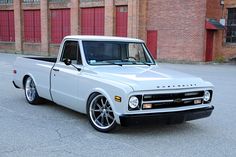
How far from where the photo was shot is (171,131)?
19.6 feet

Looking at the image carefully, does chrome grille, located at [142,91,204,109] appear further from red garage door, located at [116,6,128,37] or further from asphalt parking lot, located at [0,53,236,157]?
red garage door, located at [116,6,128,37]

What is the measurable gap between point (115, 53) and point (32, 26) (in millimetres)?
28564

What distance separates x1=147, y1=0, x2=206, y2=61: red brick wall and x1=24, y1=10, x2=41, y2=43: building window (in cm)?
1293

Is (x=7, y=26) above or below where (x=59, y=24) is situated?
below

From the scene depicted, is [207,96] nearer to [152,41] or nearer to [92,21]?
[152,41]

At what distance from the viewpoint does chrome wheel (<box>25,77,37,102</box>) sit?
8.15m

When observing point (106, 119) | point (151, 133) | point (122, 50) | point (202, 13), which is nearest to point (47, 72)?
point (122, 50)

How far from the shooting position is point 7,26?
36.2 meters

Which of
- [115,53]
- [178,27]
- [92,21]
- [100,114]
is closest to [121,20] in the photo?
[92,21]

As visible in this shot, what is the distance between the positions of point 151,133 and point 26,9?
30.9 m

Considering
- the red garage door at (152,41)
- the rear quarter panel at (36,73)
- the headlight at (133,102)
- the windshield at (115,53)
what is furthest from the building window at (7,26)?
the headlight at (133,102)

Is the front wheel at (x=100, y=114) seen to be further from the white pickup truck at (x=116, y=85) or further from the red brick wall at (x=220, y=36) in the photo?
the red brick wall at (x=220, y=36)

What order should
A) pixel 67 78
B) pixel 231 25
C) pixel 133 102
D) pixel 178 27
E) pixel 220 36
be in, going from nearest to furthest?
1. pixel 133 102
2. pixel 67 78
3. pixel 178 27
4. pixel 231 25
5. pixel 220 36

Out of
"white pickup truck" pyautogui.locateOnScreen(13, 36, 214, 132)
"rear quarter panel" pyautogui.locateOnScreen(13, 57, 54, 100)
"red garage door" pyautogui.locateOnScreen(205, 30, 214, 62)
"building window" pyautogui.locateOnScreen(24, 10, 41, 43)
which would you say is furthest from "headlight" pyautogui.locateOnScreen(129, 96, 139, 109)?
"building window" pyautogui.locateOnScreen(24, 10, 41, 43)
